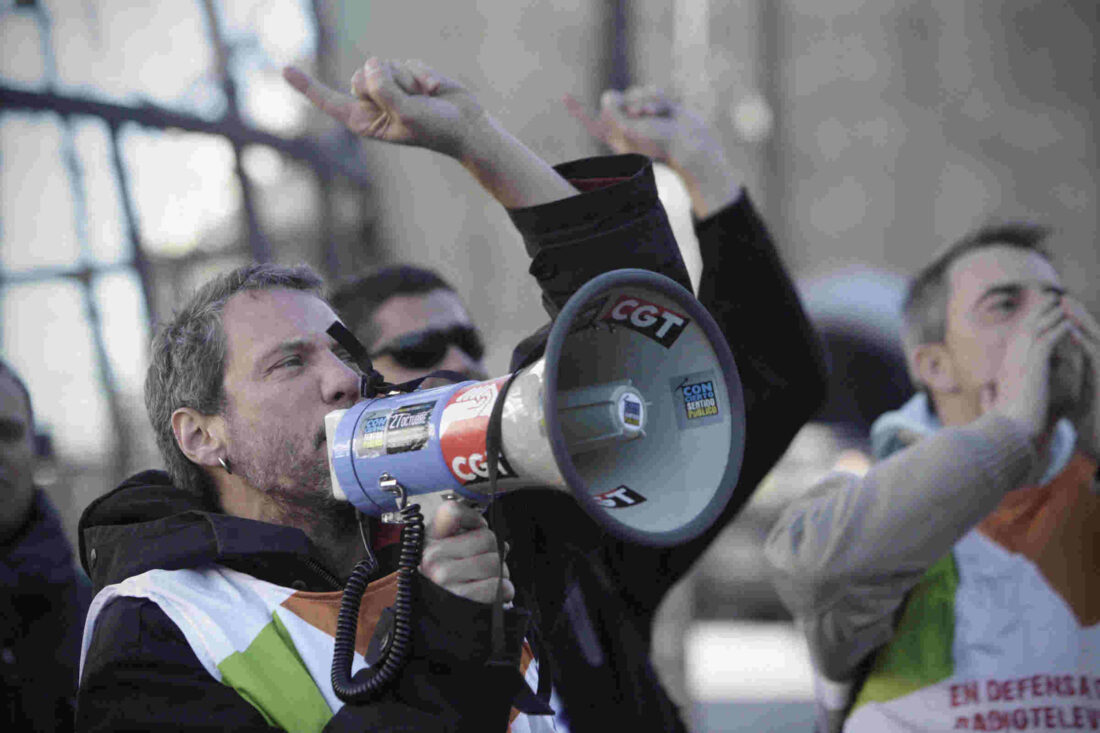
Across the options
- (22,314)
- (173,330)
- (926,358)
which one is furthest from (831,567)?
(22,314)

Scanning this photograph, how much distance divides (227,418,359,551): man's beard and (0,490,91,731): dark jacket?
3.52 feet

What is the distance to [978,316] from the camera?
7.73 feet

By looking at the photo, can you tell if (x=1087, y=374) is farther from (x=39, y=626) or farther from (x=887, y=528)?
(x=39, y=626)

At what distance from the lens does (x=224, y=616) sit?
58.9 inches

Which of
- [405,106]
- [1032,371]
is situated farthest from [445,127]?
[1032,371]

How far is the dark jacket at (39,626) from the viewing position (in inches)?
94.6

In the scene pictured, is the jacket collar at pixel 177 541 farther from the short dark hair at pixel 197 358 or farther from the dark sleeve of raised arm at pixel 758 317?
the dark sleeve of raised arm at pixel 758 317

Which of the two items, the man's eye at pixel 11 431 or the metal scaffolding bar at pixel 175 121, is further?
the metal scaffolding bar at pixel 175 121

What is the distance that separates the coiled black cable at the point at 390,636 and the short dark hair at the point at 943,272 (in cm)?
153

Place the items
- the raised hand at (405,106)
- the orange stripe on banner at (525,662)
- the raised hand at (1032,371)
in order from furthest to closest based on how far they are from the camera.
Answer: the raised hand at (1032,371) < the raised hand at (405,106) < the orange stripe on banner at (525,662)

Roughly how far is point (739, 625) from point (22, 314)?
6.01m

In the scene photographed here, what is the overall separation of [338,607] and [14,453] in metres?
1.34

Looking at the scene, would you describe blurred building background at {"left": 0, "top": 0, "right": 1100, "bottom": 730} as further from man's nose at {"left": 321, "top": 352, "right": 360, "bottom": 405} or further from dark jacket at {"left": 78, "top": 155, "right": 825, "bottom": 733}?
man's nose at {"left": 321, "top": 352, "right": 360, "bottom": 405}

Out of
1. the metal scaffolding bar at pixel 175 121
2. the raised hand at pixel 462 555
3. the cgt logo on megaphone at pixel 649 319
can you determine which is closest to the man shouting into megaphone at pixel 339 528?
the raised hand at pixel 462 555
